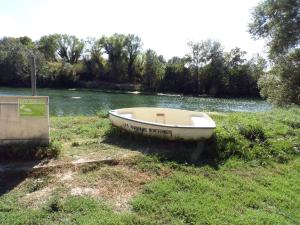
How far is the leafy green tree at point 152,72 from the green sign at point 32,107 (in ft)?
185

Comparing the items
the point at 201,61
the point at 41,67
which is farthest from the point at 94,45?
the point at 201,61

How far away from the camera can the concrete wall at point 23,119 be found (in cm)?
715

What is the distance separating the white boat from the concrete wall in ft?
8.33

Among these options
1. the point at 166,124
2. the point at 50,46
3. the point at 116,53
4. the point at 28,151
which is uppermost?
the point at 50,46

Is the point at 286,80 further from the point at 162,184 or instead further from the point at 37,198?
the point at 37,198

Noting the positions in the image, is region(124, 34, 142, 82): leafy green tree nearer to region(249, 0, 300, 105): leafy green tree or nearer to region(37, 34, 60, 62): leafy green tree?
region(37, 34, 60, 62): leafy green tree

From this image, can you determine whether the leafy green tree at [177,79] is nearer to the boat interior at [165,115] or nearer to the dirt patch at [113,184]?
the boat interior at [165,115]

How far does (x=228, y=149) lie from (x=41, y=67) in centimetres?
6353

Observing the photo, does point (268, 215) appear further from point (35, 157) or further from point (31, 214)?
point (35, 157)

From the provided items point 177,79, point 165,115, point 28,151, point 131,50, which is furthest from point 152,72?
point 28,151

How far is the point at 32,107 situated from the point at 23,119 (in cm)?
33

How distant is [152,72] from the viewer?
63.4 meters

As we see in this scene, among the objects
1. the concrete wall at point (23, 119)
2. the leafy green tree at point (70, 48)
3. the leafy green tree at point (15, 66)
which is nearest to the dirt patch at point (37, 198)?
the concrete wall at point (23, 119)

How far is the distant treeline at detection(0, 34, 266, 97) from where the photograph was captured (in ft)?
196
